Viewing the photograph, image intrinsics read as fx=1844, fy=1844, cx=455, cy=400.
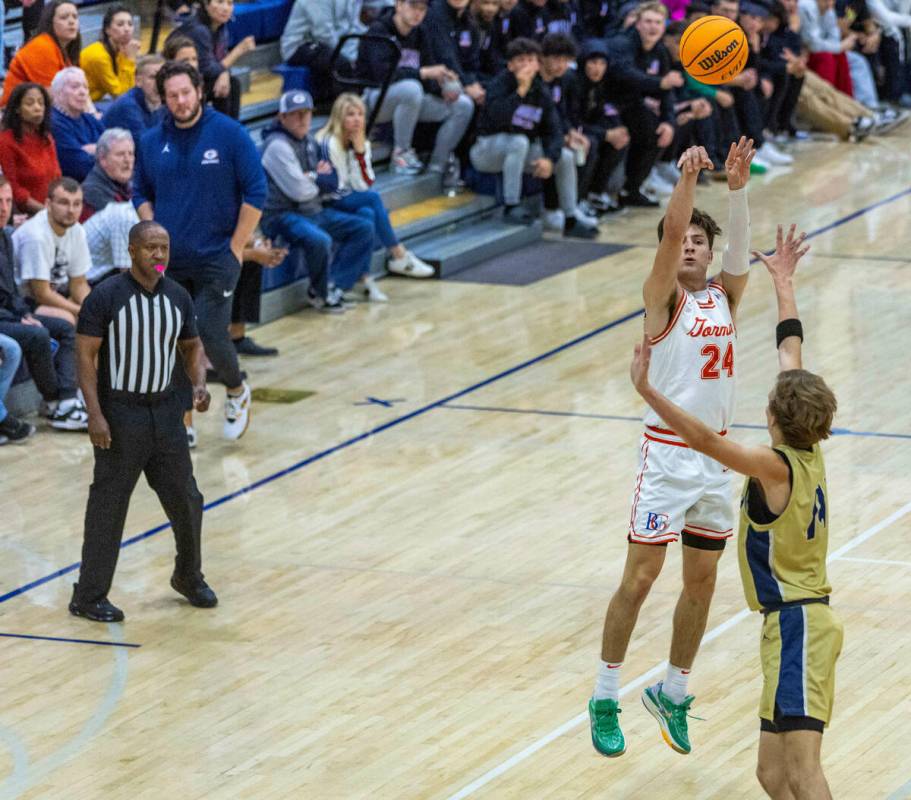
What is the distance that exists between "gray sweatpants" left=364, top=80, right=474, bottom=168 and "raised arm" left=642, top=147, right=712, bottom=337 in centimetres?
996

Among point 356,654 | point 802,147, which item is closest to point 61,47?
point 356,654

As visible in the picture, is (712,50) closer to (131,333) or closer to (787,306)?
(787,306)

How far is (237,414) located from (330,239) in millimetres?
3159

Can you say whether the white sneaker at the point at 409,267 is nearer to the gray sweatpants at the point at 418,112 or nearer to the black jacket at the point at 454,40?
the gray sweatpants at the point at 418,112

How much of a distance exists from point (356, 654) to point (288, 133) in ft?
22.0

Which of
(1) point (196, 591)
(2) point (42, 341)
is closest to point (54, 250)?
(2) point (42, 341)

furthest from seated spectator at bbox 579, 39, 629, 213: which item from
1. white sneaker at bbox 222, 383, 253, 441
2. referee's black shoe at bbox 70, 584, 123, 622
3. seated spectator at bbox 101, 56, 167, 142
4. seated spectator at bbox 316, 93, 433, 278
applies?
referee's black shoe at bbox 70, 584, 123, 622

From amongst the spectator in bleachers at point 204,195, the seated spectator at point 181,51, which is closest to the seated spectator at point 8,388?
the spectator in bleachers at point 204,195

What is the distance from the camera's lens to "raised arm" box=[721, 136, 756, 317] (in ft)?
21.2

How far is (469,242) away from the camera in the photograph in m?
15.9

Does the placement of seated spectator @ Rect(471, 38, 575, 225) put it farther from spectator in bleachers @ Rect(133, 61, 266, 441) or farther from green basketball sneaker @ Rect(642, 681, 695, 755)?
green basketball sneaker @ Rect(642, 681, 695, 755)

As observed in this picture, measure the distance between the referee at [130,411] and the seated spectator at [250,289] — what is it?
4.28 m

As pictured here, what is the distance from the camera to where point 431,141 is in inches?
670

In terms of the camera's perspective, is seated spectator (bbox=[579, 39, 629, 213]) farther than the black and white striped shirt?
Yes
